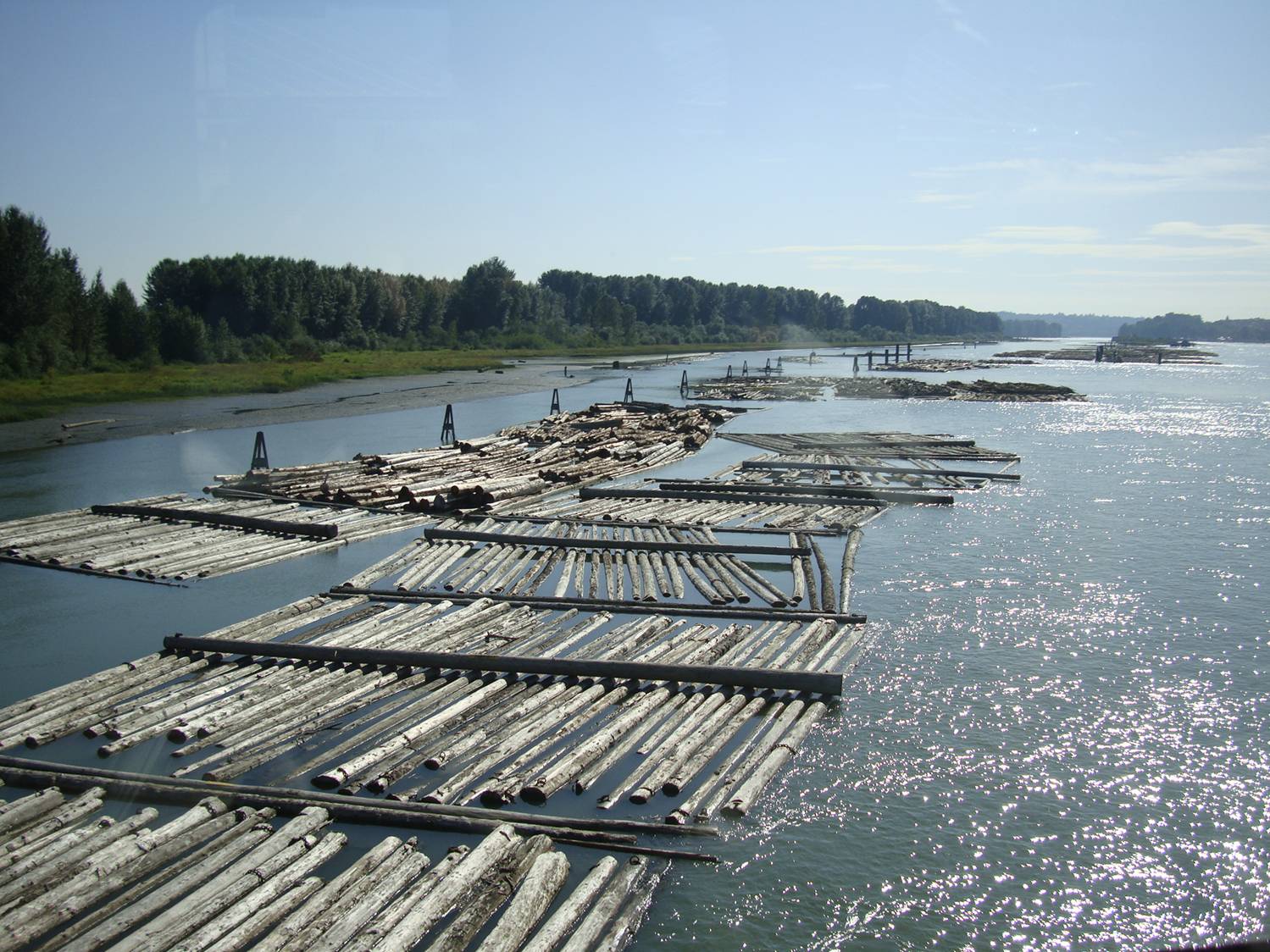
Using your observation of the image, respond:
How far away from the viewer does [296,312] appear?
274ft

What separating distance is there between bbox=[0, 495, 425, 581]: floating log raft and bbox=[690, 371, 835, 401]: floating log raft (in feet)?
137

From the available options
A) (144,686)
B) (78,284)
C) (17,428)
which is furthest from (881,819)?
(78,284)

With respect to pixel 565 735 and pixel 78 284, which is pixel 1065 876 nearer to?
pixel 565 735

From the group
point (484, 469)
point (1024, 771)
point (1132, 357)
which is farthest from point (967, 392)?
point (1132, 357)

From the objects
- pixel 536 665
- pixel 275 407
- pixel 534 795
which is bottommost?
pixel 534 795

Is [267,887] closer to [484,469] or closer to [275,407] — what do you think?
[484,469]

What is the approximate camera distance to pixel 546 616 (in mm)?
14984

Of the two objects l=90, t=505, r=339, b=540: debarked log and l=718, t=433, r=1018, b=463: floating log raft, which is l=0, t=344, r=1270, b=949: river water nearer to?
l=90, t=505, r=339, b=540: debarked log

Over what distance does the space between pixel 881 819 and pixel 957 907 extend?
1.34 meters

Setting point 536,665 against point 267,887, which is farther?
point 536,665

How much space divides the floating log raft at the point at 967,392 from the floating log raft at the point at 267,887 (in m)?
63.8

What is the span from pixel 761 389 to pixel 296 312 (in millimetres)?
41292

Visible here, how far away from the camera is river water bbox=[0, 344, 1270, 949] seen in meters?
8.02

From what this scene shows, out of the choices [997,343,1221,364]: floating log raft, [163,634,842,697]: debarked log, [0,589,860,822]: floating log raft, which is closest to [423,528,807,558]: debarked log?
[0,589,860,822]: floating log raft
